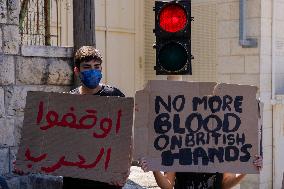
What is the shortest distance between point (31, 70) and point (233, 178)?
258 cm

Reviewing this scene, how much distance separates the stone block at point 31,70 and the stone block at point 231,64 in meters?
4.53

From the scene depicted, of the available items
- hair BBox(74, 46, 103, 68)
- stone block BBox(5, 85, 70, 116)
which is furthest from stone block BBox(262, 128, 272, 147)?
hair BBox(74, 46, 103, 68)

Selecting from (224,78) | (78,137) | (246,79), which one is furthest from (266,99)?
(78,137)

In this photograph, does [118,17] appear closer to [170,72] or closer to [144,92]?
[170,72]

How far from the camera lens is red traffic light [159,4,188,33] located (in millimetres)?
4441

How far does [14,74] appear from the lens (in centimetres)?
532

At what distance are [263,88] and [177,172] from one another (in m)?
5.84

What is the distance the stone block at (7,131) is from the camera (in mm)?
5203

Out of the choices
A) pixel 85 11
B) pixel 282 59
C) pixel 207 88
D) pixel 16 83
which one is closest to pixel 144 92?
pixel 207 88

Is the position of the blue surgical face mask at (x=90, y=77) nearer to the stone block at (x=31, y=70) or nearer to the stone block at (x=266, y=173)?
the stone block at (x=31, y=70)

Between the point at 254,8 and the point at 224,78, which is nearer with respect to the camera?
the point at 254,8

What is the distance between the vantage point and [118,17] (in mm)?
10852

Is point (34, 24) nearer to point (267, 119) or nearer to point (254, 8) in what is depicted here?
point (254, 8)

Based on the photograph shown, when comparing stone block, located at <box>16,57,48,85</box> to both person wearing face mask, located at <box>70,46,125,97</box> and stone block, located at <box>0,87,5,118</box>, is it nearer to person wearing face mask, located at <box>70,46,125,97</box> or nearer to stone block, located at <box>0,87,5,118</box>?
stone block, located at <box>0,87,5,118</box>
